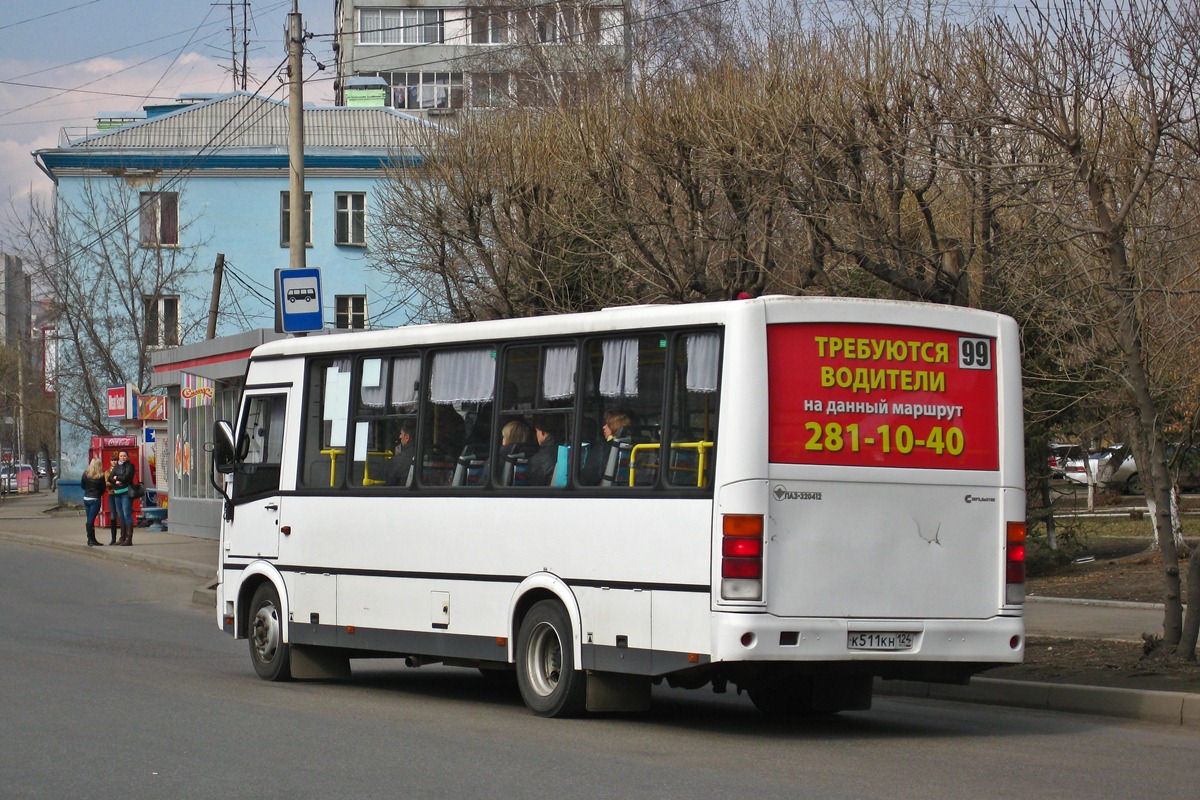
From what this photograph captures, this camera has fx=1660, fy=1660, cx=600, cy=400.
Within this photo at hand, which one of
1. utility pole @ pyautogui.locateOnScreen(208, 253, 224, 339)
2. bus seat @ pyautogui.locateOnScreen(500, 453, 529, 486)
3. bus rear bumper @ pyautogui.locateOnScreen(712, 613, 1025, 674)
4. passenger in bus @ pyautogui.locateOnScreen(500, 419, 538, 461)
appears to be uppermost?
utility pole @ pyautogui.locateOnScreen(208, 253, 224, 339)

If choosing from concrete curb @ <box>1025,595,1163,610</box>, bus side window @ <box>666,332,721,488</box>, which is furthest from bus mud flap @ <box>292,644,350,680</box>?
concrete curb @ <box>1025,595,1163,610</box>

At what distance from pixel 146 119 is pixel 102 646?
1686 inches

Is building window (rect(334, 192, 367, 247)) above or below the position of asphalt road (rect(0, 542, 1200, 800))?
above

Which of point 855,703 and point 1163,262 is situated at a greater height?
point 1163,262

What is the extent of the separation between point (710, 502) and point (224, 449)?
5712mm

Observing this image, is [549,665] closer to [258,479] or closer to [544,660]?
[544,660]

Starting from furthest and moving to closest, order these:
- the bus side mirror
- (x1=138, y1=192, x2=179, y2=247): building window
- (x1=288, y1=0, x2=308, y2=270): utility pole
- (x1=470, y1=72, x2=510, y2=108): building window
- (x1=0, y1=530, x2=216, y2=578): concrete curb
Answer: (x1=138, y1=192, x2=179, y2=247): building window
(x1=470, y1=72, x2=510, y2=108): building window
(x1=0, y1=530, x2=216, y2=578): concrete curb
(x1=288, y1=0, x2=308, y2=270): utility pole
the bus side mirror

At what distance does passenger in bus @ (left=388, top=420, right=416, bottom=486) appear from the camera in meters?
12.0

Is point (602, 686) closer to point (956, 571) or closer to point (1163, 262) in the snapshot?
point (956, 571)

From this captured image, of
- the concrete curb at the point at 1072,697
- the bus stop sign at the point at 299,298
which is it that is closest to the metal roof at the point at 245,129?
the bus stop sign at the point at 299,298

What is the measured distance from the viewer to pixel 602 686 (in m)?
10.4

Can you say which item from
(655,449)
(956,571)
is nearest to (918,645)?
(956,571)

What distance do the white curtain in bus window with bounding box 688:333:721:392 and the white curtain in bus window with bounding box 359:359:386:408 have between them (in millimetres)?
3281

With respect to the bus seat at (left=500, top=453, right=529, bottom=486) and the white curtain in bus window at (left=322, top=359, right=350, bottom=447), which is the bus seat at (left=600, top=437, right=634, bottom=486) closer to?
the bus seat at (left=500, top=453, right=529, bottom=486)
